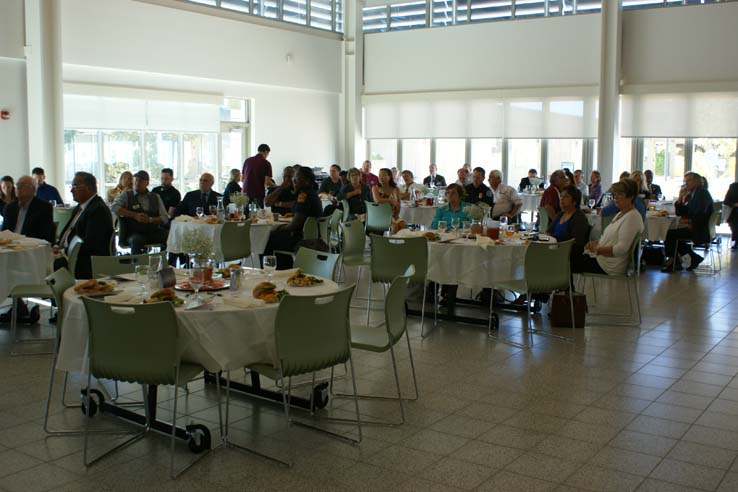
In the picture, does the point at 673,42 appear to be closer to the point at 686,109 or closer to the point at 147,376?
the point at 686,109

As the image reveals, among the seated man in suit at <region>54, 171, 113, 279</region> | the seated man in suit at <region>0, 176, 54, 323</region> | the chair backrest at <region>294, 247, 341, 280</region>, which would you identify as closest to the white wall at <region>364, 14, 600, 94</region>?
the seated man in suit at <region>0, 176, 54, 323</region>

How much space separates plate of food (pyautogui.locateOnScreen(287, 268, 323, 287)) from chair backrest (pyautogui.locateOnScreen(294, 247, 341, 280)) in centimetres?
43

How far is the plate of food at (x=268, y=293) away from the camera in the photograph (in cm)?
433

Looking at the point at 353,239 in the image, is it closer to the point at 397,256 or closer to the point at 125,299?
the point at 397,256

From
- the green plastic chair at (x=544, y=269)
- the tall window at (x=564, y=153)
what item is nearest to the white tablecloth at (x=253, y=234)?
the green plastic chair at (x=544, y=269)

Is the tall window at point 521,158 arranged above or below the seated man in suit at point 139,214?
above

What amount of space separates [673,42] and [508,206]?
6.31 meters

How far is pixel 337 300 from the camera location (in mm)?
4172

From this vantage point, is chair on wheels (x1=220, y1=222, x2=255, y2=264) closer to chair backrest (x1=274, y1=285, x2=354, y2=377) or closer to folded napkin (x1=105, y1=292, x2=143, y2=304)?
folded napkin (x1=105, y1=292, x2=143, y2=304)

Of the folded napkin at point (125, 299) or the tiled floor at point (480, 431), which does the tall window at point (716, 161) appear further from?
the folded napkin at point (125, 299)

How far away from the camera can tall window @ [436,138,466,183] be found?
1734 cm

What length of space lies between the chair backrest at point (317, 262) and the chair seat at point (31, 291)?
2063 millimetres

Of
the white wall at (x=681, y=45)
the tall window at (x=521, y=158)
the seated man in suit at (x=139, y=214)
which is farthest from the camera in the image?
the tall window at (x=521, y=158)

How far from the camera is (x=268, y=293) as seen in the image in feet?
14.5
